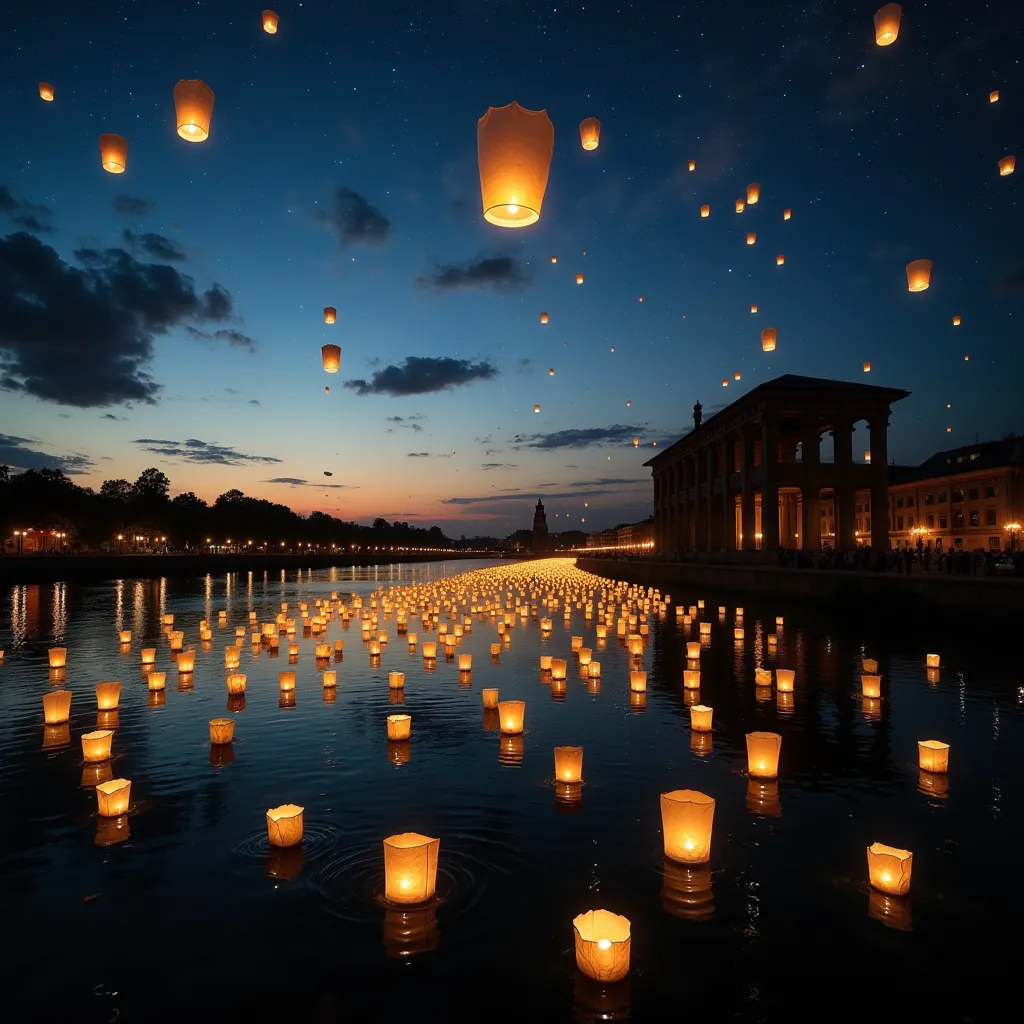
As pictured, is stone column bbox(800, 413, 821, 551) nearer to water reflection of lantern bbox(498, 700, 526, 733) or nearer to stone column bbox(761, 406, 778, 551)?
stone column bbox(761, 406, 778, 551)

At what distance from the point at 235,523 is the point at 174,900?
141 m

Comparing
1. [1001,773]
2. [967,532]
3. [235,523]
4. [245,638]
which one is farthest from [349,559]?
[1001,773]

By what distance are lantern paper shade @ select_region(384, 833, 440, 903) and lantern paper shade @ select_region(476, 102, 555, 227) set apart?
17.6 ft

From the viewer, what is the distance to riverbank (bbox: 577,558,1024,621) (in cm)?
2017

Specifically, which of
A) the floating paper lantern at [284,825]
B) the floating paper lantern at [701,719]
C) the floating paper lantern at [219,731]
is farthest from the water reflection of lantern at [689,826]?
the floating paper lantern at [219,731]

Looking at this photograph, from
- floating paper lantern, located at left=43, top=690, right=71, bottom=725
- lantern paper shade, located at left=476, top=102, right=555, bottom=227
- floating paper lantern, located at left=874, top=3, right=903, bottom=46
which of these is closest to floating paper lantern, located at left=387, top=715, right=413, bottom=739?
floating paper lantern, located at left=43, top=690, right=71, bottom=725

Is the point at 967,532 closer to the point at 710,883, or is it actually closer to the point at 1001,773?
the point at 1001,773

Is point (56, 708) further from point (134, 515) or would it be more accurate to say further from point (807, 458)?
point (134, 515)

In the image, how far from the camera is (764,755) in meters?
8.15

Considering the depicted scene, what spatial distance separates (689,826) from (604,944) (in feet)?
6.01

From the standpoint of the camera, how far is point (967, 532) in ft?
228

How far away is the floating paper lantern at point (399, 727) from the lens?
9.87 m

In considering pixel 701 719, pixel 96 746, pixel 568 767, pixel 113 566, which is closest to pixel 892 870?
pixel 568 767

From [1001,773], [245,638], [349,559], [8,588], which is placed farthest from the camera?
[349,559]
